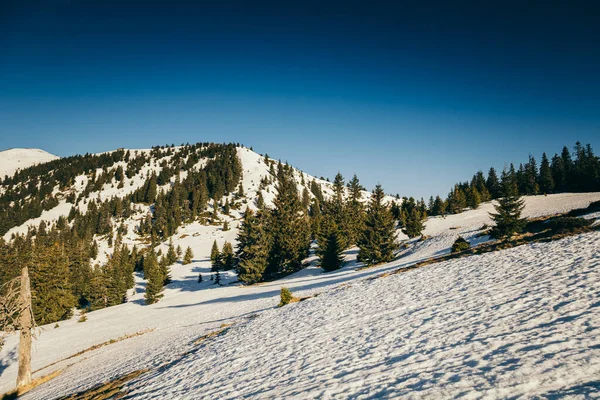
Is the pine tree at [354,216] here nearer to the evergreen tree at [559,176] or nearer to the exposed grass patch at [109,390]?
the exposed grass patch at [109,390]

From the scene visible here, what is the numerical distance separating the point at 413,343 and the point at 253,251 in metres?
39.7

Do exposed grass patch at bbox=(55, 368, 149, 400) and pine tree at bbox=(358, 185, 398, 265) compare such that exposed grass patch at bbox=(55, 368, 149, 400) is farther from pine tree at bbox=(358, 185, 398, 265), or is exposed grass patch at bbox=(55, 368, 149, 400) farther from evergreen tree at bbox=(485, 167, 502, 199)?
evergreen tree at bbox=(485, 167, 502, 199)

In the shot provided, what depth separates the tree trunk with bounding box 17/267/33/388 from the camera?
49.1ft

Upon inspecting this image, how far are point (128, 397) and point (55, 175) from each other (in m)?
245

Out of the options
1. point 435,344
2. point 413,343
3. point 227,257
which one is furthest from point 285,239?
point 435,344

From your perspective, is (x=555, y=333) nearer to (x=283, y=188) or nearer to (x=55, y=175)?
(x=283, y=188)

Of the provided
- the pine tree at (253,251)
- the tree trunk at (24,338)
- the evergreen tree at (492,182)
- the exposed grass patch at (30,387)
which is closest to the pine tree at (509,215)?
the pine tree at (253,251)

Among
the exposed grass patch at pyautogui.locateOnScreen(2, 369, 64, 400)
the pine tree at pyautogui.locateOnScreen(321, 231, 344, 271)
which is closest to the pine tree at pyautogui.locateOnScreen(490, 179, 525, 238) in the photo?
the pine tree at pyautogui.locateOnScreen(321, 231, 344, 271)

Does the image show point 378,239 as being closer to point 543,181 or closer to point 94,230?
point 543,181

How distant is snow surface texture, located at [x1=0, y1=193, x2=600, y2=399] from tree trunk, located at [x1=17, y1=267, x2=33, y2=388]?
1.72m

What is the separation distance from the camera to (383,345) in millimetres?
7695

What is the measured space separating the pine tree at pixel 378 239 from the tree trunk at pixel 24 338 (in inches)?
1245

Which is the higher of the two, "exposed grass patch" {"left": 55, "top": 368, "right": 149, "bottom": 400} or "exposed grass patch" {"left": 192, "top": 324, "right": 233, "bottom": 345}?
"exposed grass patch" {"left": 55, "top": 368, "right": 149, "bottom": 400}

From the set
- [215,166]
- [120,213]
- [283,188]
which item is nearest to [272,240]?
[283,188]
